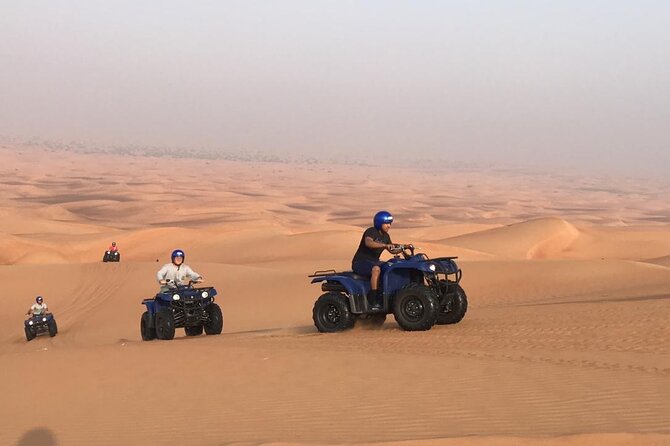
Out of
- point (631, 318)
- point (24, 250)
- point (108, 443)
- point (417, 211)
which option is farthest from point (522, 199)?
point (108, 443)

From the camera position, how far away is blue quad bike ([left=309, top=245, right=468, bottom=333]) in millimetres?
10641

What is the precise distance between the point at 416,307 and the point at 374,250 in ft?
3.18

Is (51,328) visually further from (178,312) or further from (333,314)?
(333,314)

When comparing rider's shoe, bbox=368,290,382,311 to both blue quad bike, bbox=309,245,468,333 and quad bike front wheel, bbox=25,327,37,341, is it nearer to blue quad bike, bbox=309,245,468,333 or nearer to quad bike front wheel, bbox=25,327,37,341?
blue quad bike, bbox=309,245,468,333

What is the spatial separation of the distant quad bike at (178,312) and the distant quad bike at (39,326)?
18.8 feet

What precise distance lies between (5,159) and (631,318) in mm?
150257

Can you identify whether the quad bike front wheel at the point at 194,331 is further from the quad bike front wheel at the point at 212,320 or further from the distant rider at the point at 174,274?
the distant rider at the point at 174,274

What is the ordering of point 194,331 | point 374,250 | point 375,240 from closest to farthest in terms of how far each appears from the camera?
point 375,240, point 374,250, point 194,331

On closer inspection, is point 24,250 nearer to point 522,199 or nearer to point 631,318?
point 631,318

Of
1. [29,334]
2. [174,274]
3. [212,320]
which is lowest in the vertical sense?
[29,334]

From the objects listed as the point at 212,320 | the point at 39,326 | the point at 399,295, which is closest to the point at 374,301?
the point at 399,295

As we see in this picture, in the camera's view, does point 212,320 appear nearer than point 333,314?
No

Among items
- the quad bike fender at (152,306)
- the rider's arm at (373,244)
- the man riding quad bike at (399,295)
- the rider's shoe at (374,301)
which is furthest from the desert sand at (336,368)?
the rider's arm at (373,244)

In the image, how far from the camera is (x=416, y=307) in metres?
10.7
